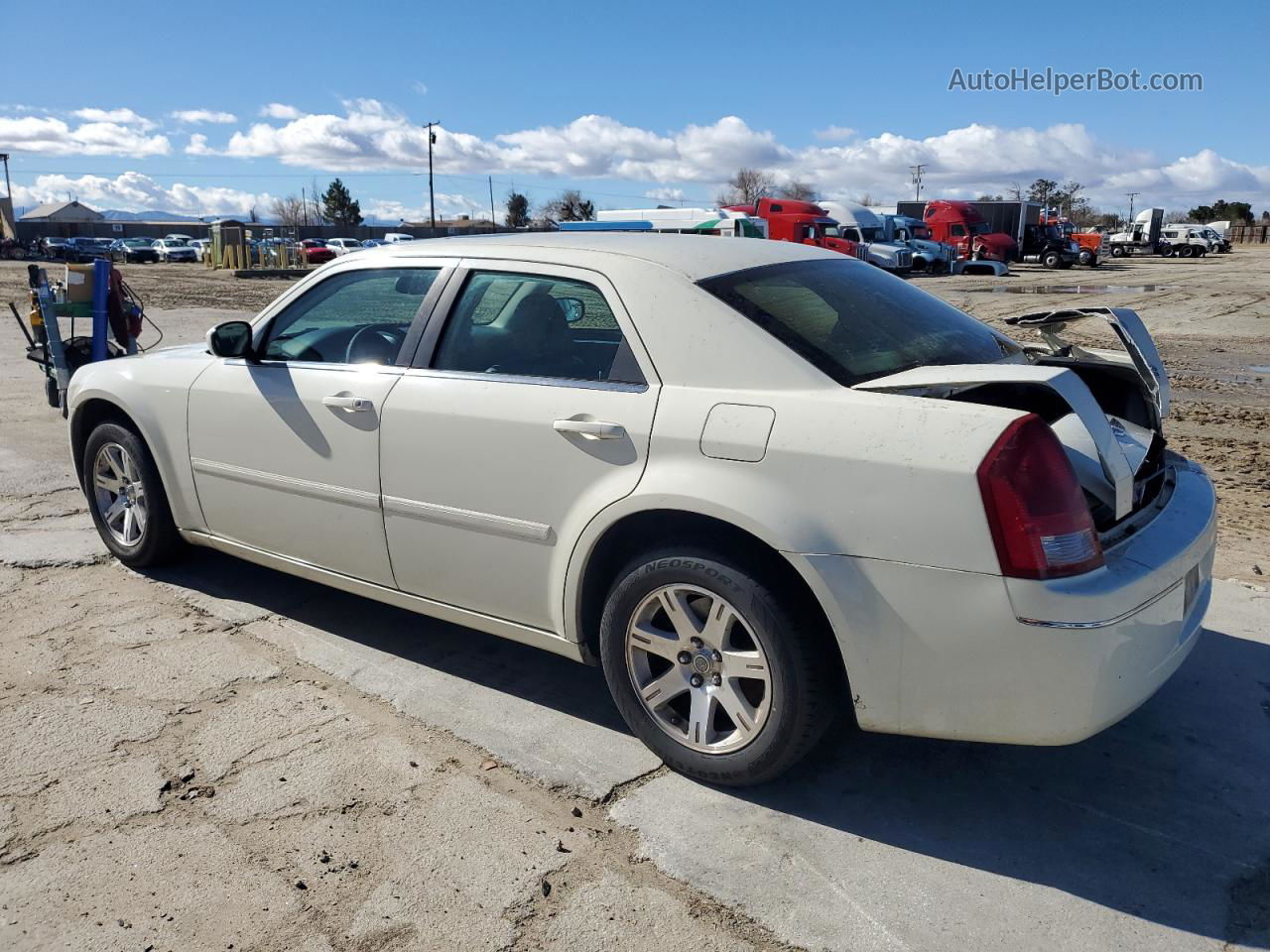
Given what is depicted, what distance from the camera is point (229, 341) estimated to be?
4129mm

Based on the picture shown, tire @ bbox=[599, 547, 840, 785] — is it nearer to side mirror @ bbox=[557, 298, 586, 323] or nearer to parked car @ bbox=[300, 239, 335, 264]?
side mirror @ bbox=[557, 298, 586, 323]

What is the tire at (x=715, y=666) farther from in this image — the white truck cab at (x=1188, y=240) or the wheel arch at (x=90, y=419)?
the white truck cab at (x=1188, y=240)

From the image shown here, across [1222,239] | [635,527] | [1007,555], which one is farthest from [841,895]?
[1222,239]

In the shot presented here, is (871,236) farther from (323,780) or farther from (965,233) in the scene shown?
(323,780)

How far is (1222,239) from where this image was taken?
59031 millimetres

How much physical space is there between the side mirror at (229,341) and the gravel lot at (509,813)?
112cm

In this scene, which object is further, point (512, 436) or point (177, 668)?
point (177, 668)

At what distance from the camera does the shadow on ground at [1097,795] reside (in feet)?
8.54

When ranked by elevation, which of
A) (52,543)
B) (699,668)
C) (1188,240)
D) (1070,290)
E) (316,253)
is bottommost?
(52,543)

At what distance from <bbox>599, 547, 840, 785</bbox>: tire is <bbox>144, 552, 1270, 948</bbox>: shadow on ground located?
0.19 metres

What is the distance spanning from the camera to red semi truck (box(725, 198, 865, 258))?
35.9 metres

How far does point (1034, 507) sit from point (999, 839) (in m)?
0.97

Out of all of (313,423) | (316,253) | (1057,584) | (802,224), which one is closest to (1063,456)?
(1057,584)

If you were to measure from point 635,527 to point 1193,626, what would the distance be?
5.39ft
